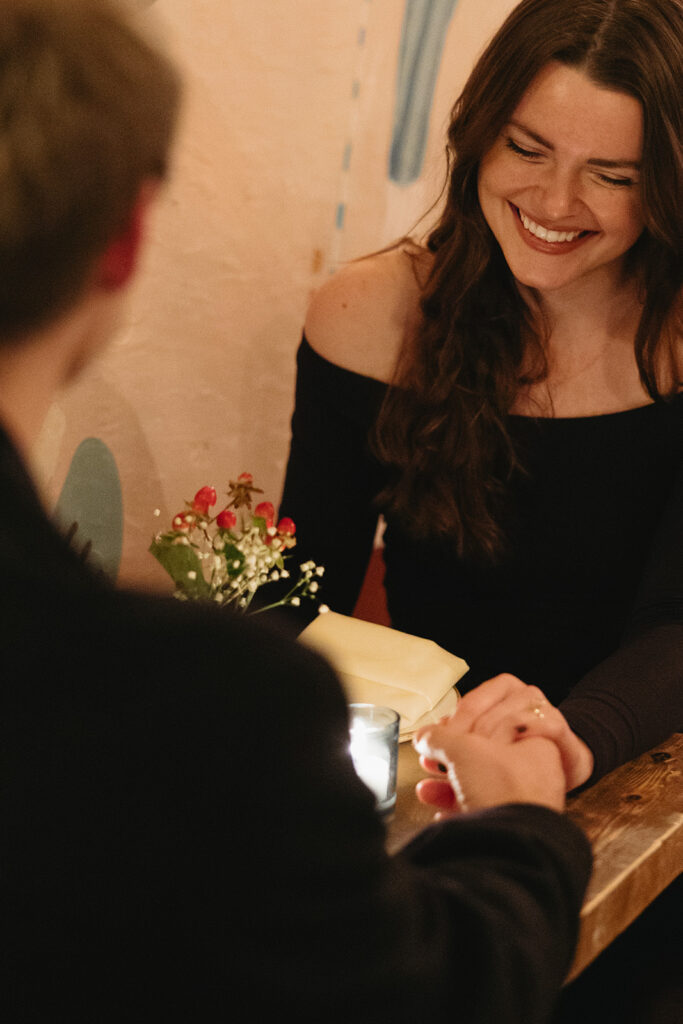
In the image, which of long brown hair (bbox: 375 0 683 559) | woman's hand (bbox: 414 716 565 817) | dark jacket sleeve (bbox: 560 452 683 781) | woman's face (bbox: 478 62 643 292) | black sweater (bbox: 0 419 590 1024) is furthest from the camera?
long brown hair (bbox: 375 0 683 559)

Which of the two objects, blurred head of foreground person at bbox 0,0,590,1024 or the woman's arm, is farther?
the woman's arm

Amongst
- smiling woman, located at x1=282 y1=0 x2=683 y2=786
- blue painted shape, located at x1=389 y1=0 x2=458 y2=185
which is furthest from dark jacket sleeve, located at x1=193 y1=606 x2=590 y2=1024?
blue painted shape, located at x1=389 y1=0 x2=458 y2=185

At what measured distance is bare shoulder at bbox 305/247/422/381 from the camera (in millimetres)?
1475

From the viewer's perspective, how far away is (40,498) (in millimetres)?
473

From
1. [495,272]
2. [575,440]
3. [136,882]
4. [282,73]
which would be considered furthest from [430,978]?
[282,73]

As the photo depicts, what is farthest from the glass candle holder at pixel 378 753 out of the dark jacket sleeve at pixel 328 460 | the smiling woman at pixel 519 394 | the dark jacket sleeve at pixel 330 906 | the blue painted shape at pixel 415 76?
the blue painted shape at pixel 415 76

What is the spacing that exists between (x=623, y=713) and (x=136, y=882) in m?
0.68

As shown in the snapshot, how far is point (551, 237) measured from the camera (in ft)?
4.25

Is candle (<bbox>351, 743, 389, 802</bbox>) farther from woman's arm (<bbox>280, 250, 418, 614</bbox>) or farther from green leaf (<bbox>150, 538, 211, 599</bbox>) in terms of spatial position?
woman's arm (<bbox>280, 250, 418, 614</bbox>)

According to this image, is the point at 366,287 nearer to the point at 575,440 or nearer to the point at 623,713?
the point at 575,440

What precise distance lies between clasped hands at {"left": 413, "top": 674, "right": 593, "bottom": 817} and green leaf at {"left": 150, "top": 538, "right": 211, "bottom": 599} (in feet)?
0.89

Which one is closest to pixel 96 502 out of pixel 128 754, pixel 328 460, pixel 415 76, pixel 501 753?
pixel 328 460

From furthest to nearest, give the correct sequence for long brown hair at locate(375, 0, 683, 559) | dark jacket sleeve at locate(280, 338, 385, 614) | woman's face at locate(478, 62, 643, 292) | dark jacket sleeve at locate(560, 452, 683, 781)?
dark jacket sleeve at locate(280, 338, 385, 614)
long brown hair at locate(375, 0, 683, 559)
woman's face at locate(478, 62, 643, 292)
dark jacket sleeve at locate(560, 452, 683, 781)

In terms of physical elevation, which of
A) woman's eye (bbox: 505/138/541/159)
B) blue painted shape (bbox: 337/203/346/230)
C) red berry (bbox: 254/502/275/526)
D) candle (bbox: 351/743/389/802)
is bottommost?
candle (bbox: 351/743/389/802)
